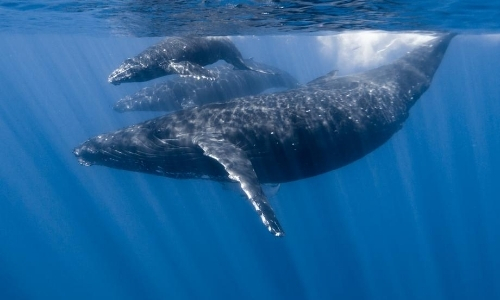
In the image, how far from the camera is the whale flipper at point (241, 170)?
7.09 meters

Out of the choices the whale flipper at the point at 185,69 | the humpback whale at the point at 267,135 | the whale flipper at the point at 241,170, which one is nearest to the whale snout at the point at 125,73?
the whale flipper at the point at 185,69

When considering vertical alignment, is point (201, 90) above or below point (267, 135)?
above

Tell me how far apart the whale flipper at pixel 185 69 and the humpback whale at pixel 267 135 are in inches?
55.7

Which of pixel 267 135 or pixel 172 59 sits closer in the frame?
pixel 267 135

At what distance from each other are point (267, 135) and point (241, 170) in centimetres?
205

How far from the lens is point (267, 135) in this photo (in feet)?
32.2

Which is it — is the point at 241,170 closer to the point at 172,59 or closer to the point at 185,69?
the point at 185,69

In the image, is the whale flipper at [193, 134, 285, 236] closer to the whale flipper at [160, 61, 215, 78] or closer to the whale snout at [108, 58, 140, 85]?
the whale flipper at [160, 61, 215, 78]

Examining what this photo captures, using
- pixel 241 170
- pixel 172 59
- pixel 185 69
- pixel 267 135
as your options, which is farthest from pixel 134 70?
pixel 241 170

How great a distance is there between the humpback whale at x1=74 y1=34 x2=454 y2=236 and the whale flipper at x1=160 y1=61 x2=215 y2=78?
1.42 meters

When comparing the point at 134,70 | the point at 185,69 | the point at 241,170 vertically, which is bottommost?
the point at 241,170

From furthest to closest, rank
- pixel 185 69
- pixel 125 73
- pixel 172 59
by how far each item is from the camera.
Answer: pixel 172 59 → pixel 125 73 → pixel 185 69

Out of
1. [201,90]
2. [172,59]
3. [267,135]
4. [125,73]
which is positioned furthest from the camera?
[201,90]

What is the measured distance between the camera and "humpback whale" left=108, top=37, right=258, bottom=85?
39.4 ft
